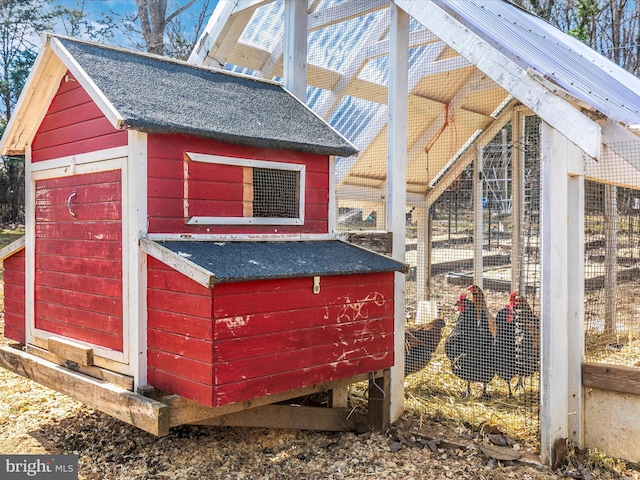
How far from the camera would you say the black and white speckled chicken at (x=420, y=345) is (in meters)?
4.77

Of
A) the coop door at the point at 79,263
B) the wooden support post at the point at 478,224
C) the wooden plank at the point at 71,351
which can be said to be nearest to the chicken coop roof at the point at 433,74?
the wooden support post at the point at 478,224

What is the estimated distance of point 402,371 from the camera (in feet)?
14.1

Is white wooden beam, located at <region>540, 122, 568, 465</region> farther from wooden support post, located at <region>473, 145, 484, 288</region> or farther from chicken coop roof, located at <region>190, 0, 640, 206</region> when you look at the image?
wooden support post, located at <region>473, 145, 484, 288</region>

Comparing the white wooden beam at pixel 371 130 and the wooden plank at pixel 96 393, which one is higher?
the white wooden beam at pixel 371 130

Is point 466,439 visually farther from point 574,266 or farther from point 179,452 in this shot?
point 179,452

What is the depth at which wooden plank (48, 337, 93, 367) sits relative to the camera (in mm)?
3596

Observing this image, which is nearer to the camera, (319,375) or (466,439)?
(319,375)

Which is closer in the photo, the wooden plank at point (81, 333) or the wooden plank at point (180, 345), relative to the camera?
the wooden plank at point (180, 345)

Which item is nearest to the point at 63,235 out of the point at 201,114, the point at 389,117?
the point at 201,114

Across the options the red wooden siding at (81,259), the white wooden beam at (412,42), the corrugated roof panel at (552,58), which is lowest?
the red wooden siding at (81,259)

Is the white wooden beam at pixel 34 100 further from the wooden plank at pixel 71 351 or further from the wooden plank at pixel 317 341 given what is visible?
the wooden plank at pixel 317 341

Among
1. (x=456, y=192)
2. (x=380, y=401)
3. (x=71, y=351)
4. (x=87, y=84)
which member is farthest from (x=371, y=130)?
(x=71, y=351)

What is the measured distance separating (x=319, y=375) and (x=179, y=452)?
1.15 metres

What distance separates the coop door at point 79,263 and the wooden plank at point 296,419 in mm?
871
